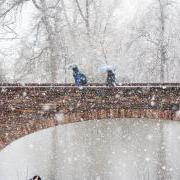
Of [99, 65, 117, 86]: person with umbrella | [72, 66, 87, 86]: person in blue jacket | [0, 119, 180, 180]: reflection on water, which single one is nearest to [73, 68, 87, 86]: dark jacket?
[72, 66, 87, 86]: person in blue jacket

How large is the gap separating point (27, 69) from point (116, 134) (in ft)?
17.7

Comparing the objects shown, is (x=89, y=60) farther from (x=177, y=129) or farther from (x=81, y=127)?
(x=177, y=129)

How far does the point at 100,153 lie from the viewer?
2627 cm

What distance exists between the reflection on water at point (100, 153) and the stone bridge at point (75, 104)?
753cm

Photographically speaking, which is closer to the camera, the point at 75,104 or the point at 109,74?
the point at 75,104

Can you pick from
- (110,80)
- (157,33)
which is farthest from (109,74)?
(157,33)

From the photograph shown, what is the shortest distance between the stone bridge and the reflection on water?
24.7ft

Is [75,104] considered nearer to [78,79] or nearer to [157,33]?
[78,79]

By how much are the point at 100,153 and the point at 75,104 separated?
38.8 ft

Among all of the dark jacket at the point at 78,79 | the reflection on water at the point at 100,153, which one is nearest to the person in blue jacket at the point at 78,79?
the dark jacket at the point at 78,79

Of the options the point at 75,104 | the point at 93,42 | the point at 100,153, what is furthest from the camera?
the point at 93,42

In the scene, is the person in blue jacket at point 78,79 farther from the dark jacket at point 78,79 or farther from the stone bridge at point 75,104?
the stone bridge at point 75,104

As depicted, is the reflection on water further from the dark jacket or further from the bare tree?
the dark jacket

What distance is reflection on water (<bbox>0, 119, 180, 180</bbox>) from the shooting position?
2303cm
